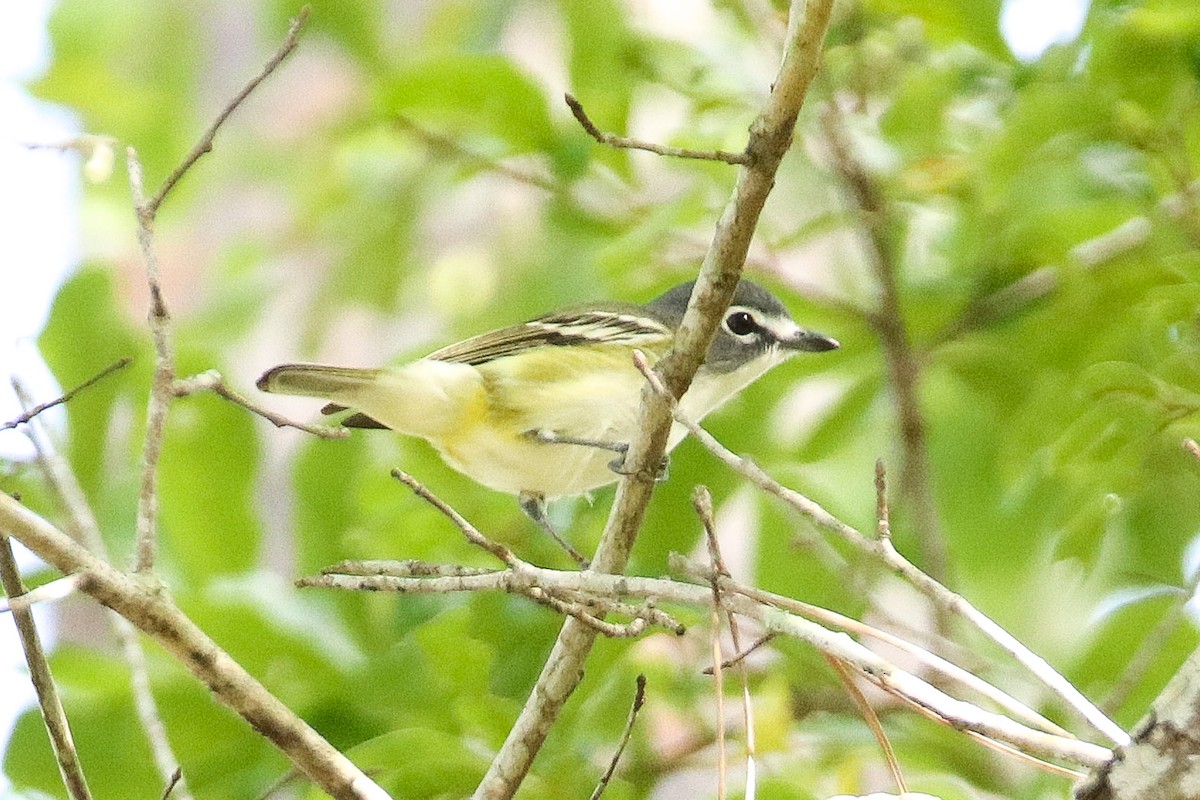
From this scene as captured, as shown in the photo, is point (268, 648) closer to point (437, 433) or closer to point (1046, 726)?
point (437, 433)

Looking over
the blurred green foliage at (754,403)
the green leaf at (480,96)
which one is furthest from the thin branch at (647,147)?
the green leaf at (480,96)

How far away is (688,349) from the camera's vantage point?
1.76m

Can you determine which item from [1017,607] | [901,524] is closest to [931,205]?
[901,524]

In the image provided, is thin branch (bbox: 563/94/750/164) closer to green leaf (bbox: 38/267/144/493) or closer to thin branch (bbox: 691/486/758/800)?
thin branch (bbox: 691/486/758/800)

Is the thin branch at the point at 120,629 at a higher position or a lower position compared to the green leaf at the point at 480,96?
lower

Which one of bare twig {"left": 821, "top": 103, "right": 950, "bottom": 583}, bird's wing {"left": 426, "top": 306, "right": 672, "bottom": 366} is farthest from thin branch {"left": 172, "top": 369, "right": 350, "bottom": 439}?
bare twig {"left": 821, "top": 103, "right": 950, "bottom": 583}

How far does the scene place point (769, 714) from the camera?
244 centimetres

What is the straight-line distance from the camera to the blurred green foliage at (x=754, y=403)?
7.32 ft

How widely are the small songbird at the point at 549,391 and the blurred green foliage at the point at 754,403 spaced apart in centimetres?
15

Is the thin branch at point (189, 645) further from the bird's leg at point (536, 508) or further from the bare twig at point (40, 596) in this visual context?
the bird's leg at point (536, 508)

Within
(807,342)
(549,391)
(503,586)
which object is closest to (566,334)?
(549,391)

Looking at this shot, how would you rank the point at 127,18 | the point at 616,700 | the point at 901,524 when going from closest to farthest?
the point at 616,700 < the point at 901,524 < the point at 127,18

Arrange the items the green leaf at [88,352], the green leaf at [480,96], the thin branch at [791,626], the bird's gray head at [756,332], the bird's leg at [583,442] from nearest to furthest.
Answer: the thin branch at [791,626] < the bird's leg at [583,442] < the green leaf at [480,96] < the bird's gray head at [756,332] < the green leaf at [88,352]

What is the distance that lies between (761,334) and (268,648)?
1.09 m
